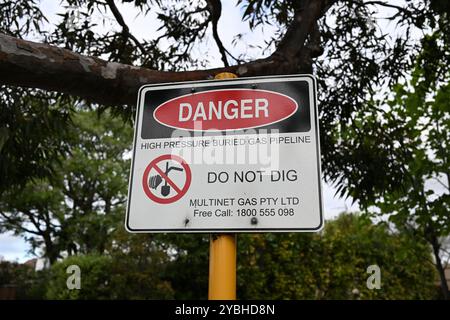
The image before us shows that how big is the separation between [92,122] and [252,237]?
832 cm

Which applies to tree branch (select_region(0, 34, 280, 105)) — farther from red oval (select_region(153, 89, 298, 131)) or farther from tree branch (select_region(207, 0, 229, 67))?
tree branch (select_region(207, 0, 229, 67))

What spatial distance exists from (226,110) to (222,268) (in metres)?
0.45

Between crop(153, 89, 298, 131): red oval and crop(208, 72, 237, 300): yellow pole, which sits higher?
crop(153, 89, 298, 131): red oval

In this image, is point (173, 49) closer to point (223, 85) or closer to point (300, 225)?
point (223, 85)

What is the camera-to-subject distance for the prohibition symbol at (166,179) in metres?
1.14

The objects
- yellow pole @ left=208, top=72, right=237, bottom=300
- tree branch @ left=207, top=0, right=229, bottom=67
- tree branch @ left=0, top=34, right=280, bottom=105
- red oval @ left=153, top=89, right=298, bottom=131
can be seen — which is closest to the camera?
yellow pole @ left=208, top=72, right=237, bottom=300

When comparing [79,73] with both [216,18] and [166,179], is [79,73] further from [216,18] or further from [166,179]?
[216,18]

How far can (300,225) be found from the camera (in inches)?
42.1

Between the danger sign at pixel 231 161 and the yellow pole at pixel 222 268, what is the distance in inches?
1.4

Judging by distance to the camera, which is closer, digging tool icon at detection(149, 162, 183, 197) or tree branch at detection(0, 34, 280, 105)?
digging tool icon at detection(149, 162, 183, 197)

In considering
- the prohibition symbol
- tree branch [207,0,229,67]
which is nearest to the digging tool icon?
the prohibition symbol

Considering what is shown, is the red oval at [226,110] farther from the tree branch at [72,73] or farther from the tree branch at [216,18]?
the tree branch at [216,18]

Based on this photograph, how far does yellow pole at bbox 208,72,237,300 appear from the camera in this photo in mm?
1074

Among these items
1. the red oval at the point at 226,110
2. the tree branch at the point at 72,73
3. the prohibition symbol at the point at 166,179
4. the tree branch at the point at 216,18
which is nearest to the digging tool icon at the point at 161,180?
the prohibition symbol at the point at 166,179
